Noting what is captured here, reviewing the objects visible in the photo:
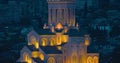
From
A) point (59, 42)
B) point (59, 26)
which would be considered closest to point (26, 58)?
point (59, 42)

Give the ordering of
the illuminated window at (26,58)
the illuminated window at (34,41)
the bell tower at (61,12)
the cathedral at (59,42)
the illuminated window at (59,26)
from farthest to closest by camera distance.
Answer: the bell tower at (61,12)
the illuminated window at (59,26)
the illuminated window at (34,41)
the illuminated window at (26,58)
the cathedral at (59,42)

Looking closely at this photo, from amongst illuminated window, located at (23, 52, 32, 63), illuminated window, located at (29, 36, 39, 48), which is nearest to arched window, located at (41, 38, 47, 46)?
illuminated window, located at (29, 36, 39, 48)

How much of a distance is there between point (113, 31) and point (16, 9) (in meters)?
15.8

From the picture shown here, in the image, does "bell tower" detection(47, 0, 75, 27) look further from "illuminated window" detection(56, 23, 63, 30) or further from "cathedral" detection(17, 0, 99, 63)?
"illuminated window" detection(56, 23, 63, 30)

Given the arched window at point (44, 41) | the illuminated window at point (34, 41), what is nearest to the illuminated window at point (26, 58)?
the illuminated window at point (34, 41)

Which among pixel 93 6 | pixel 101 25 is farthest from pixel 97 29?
pixel 93 6

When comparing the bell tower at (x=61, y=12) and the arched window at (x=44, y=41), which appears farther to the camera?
the bell tower at (x=61, y=12)

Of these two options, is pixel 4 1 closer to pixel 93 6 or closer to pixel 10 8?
pixel 10 8

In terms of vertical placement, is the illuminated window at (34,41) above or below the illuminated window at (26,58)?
above

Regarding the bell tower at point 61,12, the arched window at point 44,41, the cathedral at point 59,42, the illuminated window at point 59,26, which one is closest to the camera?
the cathedral at point 59,42

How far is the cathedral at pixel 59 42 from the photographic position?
28859 mm

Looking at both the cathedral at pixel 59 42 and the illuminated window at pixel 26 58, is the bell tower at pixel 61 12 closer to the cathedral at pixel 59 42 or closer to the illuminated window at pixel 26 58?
the cathedral at pixel 59 42

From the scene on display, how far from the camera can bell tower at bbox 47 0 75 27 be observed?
3142cm

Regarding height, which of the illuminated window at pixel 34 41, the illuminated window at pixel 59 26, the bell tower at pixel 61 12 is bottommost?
the illuminated window at pixel 34 41
